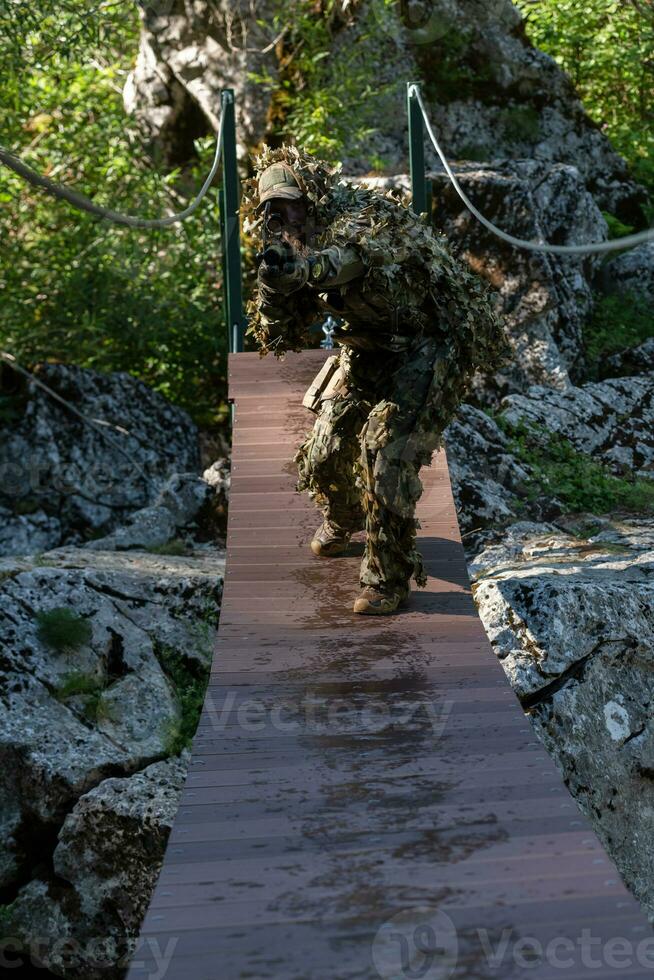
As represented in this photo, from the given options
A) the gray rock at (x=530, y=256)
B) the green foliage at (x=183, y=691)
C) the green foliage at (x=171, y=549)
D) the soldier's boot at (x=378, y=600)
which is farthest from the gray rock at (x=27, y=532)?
the soldier's boot at (x=378, y=600)

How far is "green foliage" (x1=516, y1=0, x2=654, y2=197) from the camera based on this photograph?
42.1 ft

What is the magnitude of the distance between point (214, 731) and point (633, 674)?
2691mm

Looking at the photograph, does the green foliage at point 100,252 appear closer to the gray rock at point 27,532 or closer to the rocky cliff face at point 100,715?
the gray rock at point 27,532

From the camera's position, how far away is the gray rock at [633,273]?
11016 millimetres

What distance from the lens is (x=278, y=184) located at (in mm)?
4957

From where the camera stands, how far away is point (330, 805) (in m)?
3.68

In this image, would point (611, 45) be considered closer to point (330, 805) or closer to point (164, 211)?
point (164, 211)

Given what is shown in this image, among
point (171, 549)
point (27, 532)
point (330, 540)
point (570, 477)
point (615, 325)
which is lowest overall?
point (27, 532)

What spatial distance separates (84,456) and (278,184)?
18.6ft

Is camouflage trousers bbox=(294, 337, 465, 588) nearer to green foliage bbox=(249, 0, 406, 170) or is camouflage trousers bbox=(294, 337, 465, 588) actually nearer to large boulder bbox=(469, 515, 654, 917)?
large boulder bbox=(469, 515, 654, 917)

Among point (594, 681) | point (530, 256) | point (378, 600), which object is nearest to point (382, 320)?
point (378, 600)

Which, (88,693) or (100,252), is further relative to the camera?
(100,252)

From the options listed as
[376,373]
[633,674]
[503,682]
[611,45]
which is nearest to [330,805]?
[503,682]

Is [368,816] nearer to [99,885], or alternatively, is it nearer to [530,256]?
[99,885]
